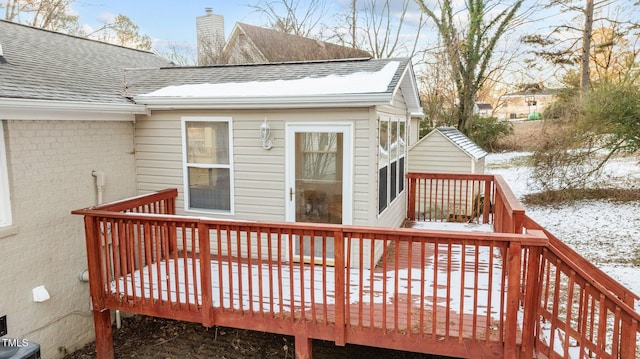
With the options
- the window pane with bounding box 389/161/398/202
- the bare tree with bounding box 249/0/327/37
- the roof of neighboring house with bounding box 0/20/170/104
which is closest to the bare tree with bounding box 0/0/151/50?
the bare tree with bounding box 249/0/327/37

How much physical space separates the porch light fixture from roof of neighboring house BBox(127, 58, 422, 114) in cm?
28

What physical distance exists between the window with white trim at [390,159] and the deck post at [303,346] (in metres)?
2.29

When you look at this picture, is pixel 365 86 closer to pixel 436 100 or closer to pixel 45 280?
pixel 45 280

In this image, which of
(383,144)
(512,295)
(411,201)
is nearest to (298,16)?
(411,201)

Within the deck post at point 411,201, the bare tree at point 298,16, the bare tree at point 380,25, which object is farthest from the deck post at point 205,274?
the bare tree at point 298,16

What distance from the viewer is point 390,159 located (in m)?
6.60

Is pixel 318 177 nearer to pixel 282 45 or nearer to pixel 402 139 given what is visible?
pixel 402 139

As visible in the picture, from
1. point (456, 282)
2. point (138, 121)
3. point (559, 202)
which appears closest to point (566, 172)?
point (559, 202)

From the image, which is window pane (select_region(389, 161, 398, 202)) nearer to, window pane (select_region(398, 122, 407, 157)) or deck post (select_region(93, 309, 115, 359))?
window pane (select_region(398, 122, 407, 157))

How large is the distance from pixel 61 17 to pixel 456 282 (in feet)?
63.2

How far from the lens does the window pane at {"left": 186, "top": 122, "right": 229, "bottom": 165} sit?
5887 mm

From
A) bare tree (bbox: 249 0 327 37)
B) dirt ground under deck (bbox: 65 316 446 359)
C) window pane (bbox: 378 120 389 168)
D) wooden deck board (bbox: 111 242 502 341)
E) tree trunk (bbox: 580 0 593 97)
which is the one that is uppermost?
bare tree (bbox: 249 0 327 37)

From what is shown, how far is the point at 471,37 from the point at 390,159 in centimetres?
1329

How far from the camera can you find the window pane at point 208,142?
5887 mm
